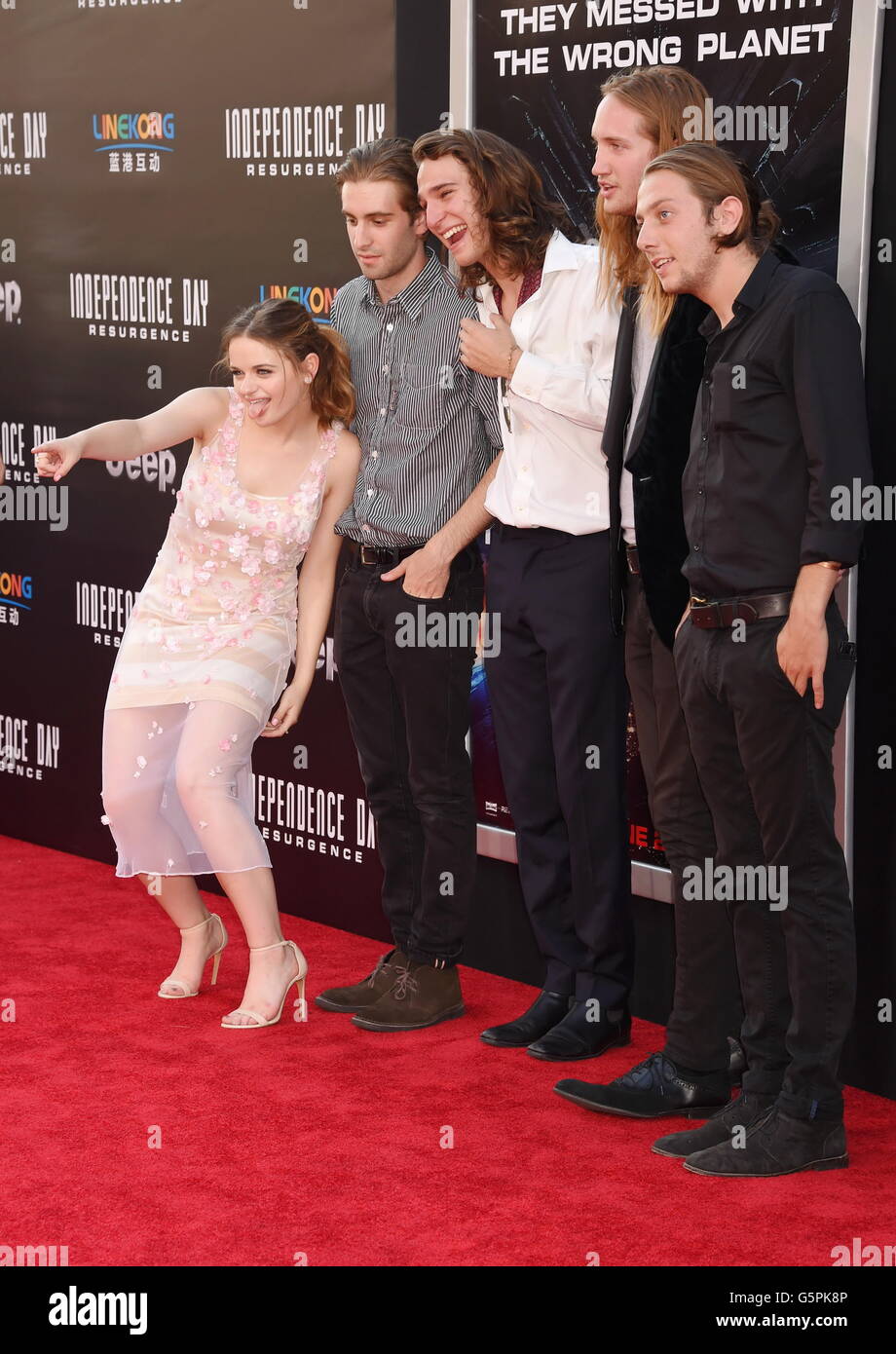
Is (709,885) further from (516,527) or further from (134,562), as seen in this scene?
(134,562)

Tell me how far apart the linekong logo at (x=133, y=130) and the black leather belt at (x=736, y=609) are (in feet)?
8.51

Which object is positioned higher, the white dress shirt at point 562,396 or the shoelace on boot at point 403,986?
the white dress shirt at point 562,396

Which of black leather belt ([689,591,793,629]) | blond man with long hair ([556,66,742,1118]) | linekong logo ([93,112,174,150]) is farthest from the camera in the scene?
linekong logo ([93,112,174,150])

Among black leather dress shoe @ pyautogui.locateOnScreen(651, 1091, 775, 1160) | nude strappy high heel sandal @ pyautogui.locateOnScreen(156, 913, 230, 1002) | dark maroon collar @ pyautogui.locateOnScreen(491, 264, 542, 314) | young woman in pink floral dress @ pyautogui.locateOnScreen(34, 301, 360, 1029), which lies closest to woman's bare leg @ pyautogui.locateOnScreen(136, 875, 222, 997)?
nude strappy high heel sandal @ pyautogui.locateOnScreen(156, 913, 230, 1002)

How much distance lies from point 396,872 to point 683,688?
118 centimetres

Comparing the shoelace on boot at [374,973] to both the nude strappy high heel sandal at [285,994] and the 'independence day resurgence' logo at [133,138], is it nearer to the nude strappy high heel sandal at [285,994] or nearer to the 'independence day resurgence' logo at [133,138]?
the nude strappy high heel sandal at [285,994]

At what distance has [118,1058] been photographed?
3.83m

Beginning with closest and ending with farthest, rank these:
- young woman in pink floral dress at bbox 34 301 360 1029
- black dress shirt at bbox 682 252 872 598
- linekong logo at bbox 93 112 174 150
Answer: black dress shirt at bbox 682 252 872 598
young woman in pink floral dress at bbox 34 301 360 1029
linekong logo at bbox 93 112 174 150

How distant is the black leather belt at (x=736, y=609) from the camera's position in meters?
3.04

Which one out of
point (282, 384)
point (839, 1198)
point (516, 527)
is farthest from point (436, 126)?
point (839, 1198)

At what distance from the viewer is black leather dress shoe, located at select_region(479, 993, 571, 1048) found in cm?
390

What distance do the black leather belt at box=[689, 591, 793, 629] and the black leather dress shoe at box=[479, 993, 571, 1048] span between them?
1.13m

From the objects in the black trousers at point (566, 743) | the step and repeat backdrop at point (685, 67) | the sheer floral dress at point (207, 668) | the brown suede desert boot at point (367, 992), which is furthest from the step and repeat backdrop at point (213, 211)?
the sheer floral dress at point (207, 668)

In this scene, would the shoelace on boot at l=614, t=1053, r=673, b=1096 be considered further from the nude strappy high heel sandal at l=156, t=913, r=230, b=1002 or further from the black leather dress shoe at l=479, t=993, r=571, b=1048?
the nude strappy high heel sandal at l=156, t=913, r=230, b=1002
